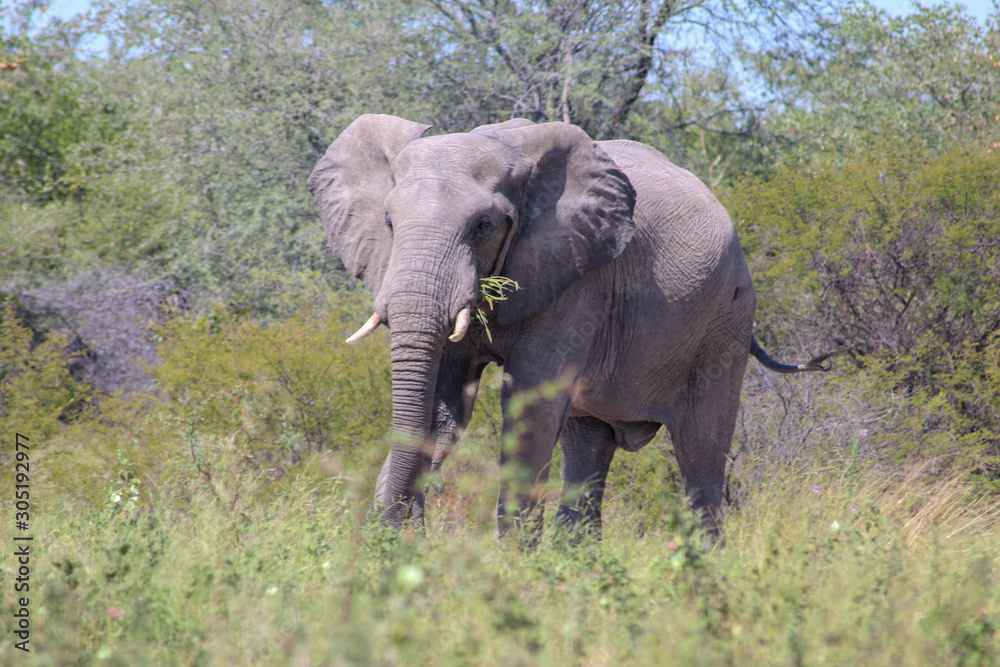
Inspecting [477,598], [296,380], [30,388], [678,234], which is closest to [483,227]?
[678,234]

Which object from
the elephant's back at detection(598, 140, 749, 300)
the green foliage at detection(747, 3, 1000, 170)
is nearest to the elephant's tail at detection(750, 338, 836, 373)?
the elephant's back at detection(598, 140, 749, 300)

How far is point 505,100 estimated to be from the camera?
445 inches

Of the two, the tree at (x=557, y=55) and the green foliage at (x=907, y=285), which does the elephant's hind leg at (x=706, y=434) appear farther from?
the tree at (x=557, y=55)

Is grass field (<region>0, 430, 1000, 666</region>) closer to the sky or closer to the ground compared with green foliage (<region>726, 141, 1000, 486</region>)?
closer to the sky

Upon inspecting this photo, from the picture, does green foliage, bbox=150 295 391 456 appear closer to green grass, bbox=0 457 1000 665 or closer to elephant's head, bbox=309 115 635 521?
elephant's head, bbox=309 115 635 521

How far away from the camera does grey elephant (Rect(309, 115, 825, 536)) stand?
4.45m

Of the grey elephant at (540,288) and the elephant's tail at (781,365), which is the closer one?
the grey elephant at (540,288)

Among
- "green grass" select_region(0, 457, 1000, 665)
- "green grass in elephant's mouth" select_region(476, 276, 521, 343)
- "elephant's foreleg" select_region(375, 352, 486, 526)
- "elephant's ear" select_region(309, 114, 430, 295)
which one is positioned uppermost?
"elephant's ear" select_region(309, 114, 430, 295)

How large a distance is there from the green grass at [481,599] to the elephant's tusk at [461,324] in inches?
33.5

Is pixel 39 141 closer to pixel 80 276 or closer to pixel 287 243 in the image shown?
pixel 80 276

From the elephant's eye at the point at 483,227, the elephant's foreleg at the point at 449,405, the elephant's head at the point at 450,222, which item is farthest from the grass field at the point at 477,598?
the elephant's eye at the point at 483,227

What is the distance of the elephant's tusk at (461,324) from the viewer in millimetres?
4301

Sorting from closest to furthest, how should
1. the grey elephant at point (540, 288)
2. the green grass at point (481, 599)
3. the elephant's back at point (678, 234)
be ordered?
1. the green grass at point (481, 599)
2. the grey elephant at point (540, 288)
3. the elephant's back at point (678, 234)

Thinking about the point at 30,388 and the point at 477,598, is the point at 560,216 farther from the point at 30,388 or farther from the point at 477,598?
the point at 30,388
